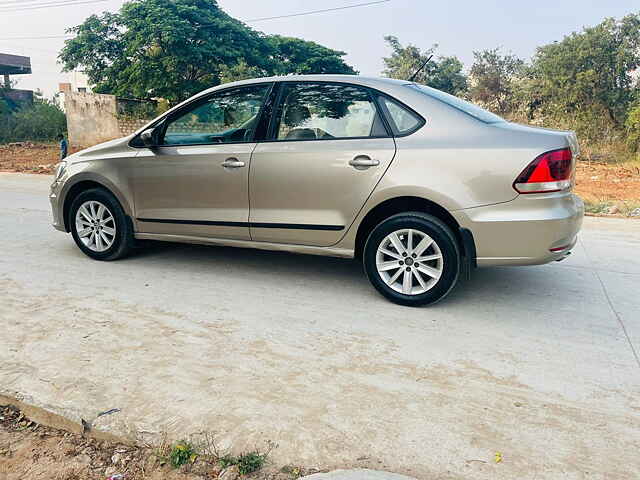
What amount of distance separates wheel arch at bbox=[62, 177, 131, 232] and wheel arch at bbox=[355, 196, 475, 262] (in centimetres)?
236

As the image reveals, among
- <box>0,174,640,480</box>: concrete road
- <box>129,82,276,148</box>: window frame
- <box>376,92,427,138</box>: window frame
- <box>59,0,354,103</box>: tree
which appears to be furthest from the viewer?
<box>59,0,354,103</box>: tree

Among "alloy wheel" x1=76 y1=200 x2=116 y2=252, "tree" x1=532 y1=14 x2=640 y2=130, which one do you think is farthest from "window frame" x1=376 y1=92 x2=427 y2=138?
"tree" x1=532 y1=14 x2=640 y2=130

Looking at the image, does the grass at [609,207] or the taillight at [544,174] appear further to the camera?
the grass at [609,207]

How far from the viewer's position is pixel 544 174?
3.97m

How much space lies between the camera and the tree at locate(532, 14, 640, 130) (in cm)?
1989

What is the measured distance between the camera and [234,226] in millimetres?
4984

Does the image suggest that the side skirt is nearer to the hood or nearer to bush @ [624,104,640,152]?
the hood

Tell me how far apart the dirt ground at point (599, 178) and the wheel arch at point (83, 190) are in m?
7.45

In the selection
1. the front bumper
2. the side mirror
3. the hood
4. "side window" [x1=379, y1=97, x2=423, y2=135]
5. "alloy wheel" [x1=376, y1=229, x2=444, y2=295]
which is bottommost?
"alloy wheel" [x1=376, y1=229, x2=444, y2=295]

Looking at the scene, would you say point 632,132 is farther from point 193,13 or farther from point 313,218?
point 193,13

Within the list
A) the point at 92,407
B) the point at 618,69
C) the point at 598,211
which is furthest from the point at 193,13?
the point at 92,407

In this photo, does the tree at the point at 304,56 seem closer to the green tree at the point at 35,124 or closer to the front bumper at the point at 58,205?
the green tree at the point at 35,124

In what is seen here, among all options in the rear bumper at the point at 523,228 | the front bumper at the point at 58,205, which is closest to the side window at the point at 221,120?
the front bumper at the point at 58,205

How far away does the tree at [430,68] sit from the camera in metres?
36.1
